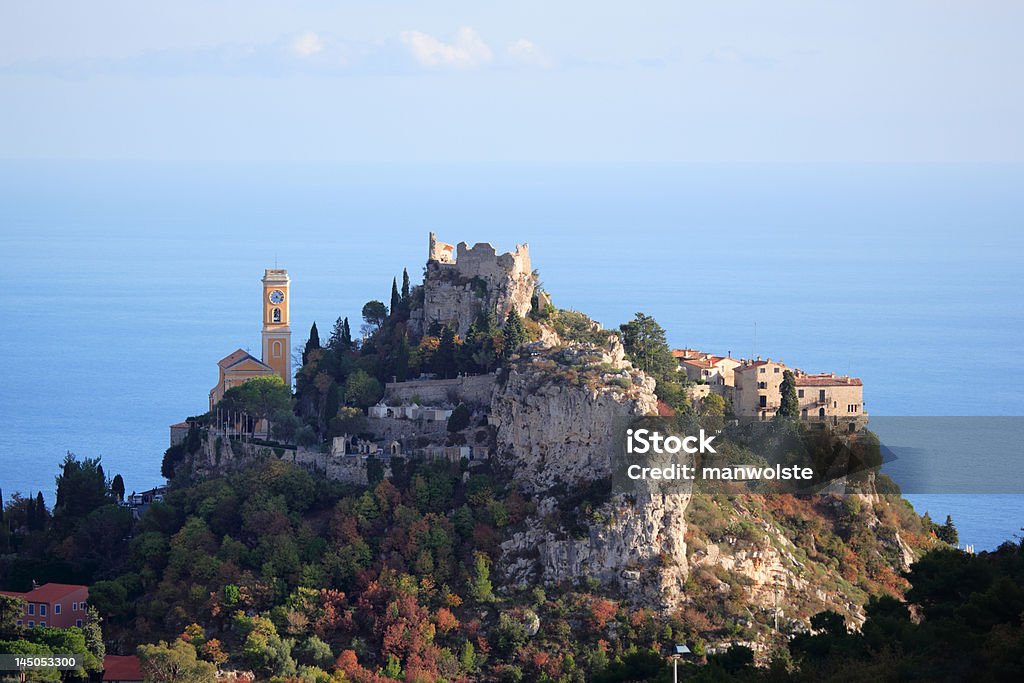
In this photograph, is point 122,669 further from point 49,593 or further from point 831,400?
point 831,400

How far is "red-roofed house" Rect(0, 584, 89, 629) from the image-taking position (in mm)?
61938

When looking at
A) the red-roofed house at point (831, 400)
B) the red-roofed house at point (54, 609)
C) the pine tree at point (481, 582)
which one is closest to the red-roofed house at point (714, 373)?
the red-roofed house at point (831, 400)

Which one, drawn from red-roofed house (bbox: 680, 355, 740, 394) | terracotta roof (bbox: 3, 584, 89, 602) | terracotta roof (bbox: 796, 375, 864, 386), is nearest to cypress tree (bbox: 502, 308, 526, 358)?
red-roofed house (bbox: 680, 355, 740, 394)

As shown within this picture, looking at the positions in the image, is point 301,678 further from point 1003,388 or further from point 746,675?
point 1003,388

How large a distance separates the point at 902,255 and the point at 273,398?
117022mm

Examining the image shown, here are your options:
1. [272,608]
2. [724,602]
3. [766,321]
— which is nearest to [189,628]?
[272,608]

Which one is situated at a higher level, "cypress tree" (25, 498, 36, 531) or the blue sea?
the blue sea

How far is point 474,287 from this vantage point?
68500mm

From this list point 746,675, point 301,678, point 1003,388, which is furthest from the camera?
point 1003,388

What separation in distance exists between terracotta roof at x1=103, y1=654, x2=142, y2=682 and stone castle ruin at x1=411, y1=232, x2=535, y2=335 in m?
15.7

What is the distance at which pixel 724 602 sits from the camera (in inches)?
2355

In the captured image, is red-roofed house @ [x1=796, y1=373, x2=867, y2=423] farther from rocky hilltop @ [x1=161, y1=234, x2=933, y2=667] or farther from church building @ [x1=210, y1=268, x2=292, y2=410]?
church building @ [x1=210, y1=268, x2=292, y2=410]

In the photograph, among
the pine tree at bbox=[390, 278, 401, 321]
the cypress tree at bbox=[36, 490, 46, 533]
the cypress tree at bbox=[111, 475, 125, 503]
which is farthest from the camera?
the pine tree at bbox=[390, 278, 401, 321]

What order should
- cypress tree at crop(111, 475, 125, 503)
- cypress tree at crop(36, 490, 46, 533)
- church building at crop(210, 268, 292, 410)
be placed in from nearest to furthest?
cypress tree at crop(36, 490, 46, 533), cypress tree at crop(111, 475, 125, 503), church building at crop(210, 268, 292, 410)
